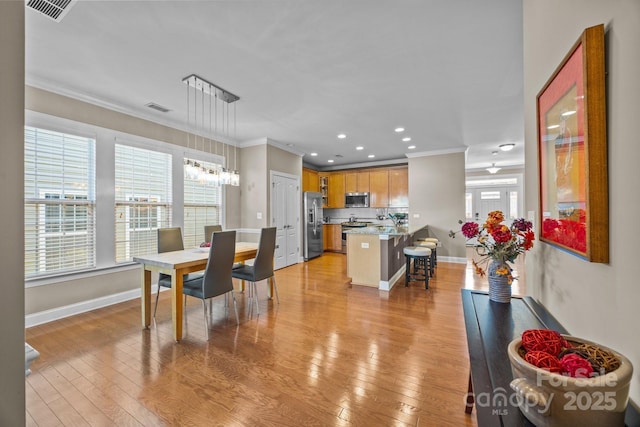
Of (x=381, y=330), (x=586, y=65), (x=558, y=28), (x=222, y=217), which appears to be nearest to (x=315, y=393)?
(x=381, y=330)

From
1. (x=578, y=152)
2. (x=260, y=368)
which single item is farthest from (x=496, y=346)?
(x=260, y=368)

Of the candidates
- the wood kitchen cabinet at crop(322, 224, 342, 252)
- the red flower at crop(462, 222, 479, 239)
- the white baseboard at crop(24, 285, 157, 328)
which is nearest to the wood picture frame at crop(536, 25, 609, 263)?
the red flower at crop(462, 222, 479, 239)

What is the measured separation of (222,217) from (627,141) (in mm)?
5338

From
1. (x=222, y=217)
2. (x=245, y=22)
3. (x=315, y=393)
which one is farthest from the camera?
(x=222, y=217)

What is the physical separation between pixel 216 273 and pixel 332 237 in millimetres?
5399

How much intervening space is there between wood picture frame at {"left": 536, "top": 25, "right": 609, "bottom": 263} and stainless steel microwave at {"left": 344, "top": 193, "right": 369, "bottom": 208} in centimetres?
635

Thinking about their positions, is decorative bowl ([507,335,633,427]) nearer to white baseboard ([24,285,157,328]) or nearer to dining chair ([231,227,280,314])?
dining chair ([231,227,280,314])

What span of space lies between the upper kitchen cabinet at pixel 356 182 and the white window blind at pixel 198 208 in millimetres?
3900

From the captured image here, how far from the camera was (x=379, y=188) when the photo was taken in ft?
24.5

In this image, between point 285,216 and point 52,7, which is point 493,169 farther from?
point 52,7

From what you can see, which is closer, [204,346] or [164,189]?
[204,346]

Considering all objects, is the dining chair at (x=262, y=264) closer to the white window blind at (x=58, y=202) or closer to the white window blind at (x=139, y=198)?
the white window blind at (x=139, y=198)

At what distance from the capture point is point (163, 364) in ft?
7.29

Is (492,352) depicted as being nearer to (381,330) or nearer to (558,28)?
(558,28)
